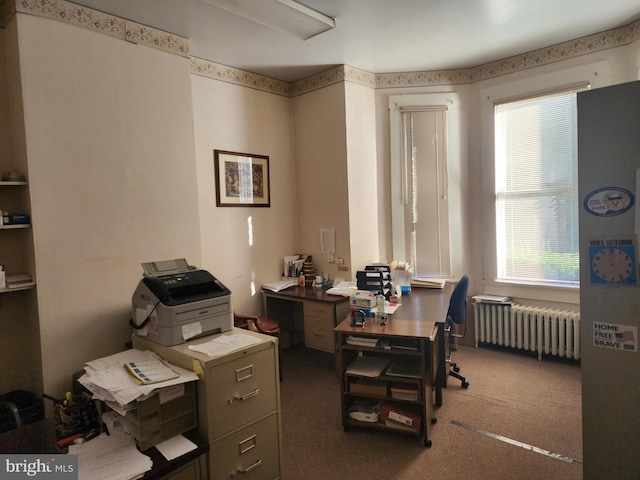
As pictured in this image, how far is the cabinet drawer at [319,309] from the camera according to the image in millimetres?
3381

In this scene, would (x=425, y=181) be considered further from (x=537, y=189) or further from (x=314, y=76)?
(x=314, y=76)

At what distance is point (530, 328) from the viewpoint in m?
3.73

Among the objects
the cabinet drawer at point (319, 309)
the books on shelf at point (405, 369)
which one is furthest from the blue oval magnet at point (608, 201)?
the cabinet drawer at point (319, 309)

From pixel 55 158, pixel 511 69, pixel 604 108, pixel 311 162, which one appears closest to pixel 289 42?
pixel 311 162

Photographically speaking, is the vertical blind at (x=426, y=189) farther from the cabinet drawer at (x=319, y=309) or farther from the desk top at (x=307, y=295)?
the cabinet drawer at (x=319, y=309)

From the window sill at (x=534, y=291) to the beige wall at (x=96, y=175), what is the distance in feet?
10.3

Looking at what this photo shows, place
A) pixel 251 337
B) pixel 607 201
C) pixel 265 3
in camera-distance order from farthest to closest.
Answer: pixel 265 3 → pixel 251 337 → pixel 607 201

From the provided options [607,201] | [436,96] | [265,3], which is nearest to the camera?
[607,201]

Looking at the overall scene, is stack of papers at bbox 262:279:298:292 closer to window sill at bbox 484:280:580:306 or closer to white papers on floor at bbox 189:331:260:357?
white papers on floor at bbox 189:331:260:357

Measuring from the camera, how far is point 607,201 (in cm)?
152

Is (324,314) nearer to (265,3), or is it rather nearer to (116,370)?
(116,370)

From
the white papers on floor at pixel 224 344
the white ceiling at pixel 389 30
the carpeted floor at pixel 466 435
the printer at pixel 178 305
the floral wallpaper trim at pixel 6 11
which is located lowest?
the carpeted floor at pixel 466 435

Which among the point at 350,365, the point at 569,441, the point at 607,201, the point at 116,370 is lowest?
the point at 569,441

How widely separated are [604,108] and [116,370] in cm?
239
